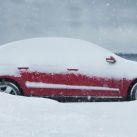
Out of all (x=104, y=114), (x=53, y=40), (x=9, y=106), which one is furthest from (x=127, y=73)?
(x=9, y=106)

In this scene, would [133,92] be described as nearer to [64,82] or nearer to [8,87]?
[64,82]

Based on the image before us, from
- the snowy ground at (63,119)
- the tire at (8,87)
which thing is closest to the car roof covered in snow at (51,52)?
the tire at (8,87)

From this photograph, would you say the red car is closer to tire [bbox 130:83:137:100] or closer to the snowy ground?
tire [bbox 130:83:137:100]

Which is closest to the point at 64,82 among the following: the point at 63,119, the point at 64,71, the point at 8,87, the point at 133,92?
the point at 64,71

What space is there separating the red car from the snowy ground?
1088 millimetres

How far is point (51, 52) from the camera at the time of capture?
9516 millimetres

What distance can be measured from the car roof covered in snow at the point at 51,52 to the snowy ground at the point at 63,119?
1.47 meters

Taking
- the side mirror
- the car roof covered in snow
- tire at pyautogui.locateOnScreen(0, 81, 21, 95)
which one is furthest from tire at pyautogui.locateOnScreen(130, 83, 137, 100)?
tire at pyautogui.locateOnScreen(0, 81, 21, 95)

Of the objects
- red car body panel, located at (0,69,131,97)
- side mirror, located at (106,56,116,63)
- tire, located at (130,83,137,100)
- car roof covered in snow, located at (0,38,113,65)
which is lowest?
tire, located at (130,83,137,100)

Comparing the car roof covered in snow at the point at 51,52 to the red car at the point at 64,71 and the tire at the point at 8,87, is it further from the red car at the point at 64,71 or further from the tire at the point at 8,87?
the tire at the point at 8,87

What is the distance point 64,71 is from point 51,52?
0.55 meters

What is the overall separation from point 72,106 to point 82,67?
5.35ft

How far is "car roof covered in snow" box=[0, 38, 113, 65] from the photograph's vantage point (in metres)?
9.25

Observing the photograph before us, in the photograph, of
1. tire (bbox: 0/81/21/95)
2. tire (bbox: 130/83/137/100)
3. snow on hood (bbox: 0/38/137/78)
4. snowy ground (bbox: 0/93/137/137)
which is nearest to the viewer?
snowy ground (bbox: 0/93/137/137)
